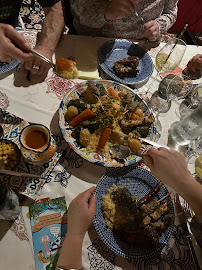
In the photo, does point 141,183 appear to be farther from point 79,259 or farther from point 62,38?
point 62,38

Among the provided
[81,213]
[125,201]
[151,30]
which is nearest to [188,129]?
[125,201]

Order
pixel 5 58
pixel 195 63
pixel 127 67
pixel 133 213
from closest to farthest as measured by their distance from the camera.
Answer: pixel 133 213 → pixel 5 58 → pixel 127 67 → pixel 195 63

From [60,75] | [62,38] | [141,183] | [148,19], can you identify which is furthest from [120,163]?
[148,19]

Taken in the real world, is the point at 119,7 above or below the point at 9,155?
above

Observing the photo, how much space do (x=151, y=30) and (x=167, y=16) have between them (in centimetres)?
43

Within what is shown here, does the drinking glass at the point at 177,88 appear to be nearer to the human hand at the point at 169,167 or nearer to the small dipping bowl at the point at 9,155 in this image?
the human hand at the point at 169,167

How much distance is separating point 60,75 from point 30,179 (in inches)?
34.6

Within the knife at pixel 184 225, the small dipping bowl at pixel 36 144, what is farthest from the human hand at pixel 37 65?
the knife at pixel 184 225

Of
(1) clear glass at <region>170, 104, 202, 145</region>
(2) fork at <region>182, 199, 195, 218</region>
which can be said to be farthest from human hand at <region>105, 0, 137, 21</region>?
(2) fork at <region>182, 199, 195, 218</region>

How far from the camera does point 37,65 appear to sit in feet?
5.16

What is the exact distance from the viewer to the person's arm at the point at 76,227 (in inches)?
38.9

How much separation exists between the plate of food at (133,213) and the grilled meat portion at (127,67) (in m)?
0.83

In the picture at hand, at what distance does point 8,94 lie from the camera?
1521 mm

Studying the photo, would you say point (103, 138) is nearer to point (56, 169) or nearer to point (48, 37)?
point (56, 169)
